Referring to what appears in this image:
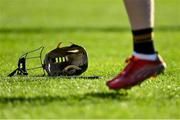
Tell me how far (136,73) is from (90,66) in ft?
9.97

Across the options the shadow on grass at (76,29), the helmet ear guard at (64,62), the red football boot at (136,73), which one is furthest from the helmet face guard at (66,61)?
the shadow on grass at (76,29)

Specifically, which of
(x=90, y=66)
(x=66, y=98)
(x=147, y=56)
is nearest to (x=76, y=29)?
(x=90, y=66)

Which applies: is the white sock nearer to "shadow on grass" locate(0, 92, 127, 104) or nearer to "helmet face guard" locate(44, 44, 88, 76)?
"shadow on grass" locate(0, 92, 127, 104)

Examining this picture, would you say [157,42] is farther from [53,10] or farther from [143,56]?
[53,10]

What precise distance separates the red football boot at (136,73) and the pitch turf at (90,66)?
9 cm

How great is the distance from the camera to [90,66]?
9.01 metres

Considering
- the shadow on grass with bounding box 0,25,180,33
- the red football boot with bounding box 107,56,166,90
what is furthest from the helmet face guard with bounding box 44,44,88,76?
the shadow on grass with bounding box 0,25,180,33

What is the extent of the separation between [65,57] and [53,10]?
18718 mm

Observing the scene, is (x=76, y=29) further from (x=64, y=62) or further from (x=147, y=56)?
(x=147, y=56)

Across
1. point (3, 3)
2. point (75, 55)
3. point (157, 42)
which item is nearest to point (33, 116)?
point (75, 55)

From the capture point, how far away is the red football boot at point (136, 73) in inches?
234

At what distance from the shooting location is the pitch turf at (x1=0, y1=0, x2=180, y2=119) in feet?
17.3

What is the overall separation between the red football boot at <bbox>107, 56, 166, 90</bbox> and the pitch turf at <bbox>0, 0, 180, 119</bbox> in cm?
9

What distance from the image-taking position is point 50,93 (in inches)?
237
